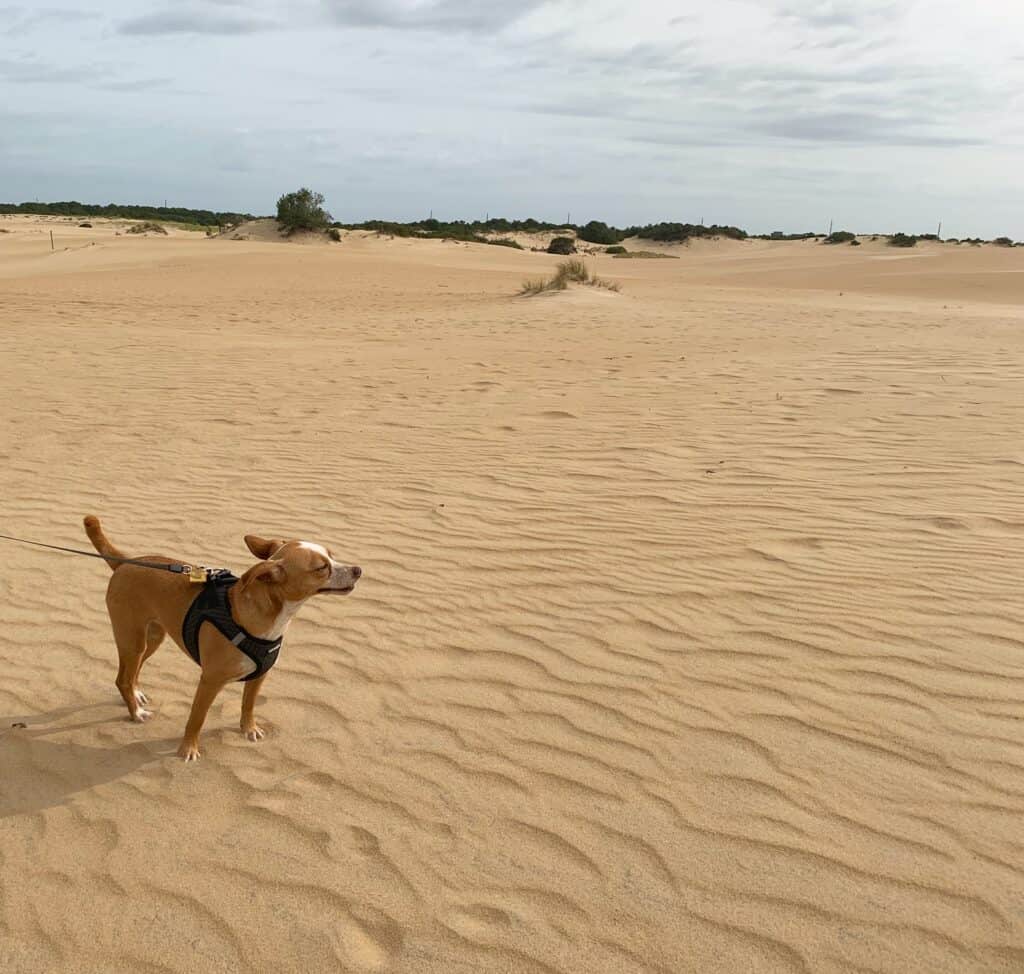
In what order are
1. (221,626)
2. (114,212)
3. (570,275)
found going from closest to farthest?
(221,626) < (570,275) < (114,212)

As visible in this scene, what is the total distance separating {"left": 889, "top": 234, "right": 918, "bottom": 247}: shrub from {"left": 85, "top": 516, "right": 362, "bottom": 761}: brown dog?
58.6 m

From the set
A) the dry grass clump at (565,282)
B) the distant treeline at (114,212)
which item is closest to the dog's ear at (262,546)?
the dry grass clump at (565,282)

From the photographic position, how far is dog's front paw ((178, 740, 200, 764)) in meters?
3.64

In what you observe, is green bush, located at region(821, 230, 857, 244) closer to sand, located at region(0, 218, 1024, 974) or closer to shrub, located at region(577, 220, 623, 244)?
shrub, located at region(577, 220, 623, 244)

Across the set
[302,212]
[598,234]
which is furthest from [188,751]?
[598,234]

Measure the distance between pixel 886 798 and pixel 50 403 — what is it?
32.0ft

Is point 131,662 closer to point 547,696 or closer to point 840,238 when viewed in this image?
point 547,696

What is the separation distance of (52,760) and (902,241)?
59.7m

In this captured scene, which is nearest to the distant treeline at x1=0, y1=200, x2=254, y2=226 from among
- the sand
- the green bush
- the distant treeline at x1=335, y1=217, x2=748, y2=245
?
the distant treeline at x1=335, y1=217, x2=748, y2=245

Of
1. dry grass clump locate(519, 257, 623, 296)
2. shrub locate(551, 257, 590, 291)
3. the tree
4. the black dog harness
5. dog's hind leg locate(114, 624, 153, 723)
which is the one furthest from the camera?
the tree

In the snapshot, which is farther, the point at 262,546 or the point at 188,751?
the point at 188,751

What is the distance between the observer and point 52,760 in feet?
12.0

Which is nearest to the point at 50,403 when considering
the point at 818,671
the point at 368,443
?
the point at 368,443

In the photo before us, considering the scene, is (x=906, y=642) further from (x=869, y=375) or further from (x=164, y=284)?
(x=164, y=284)
